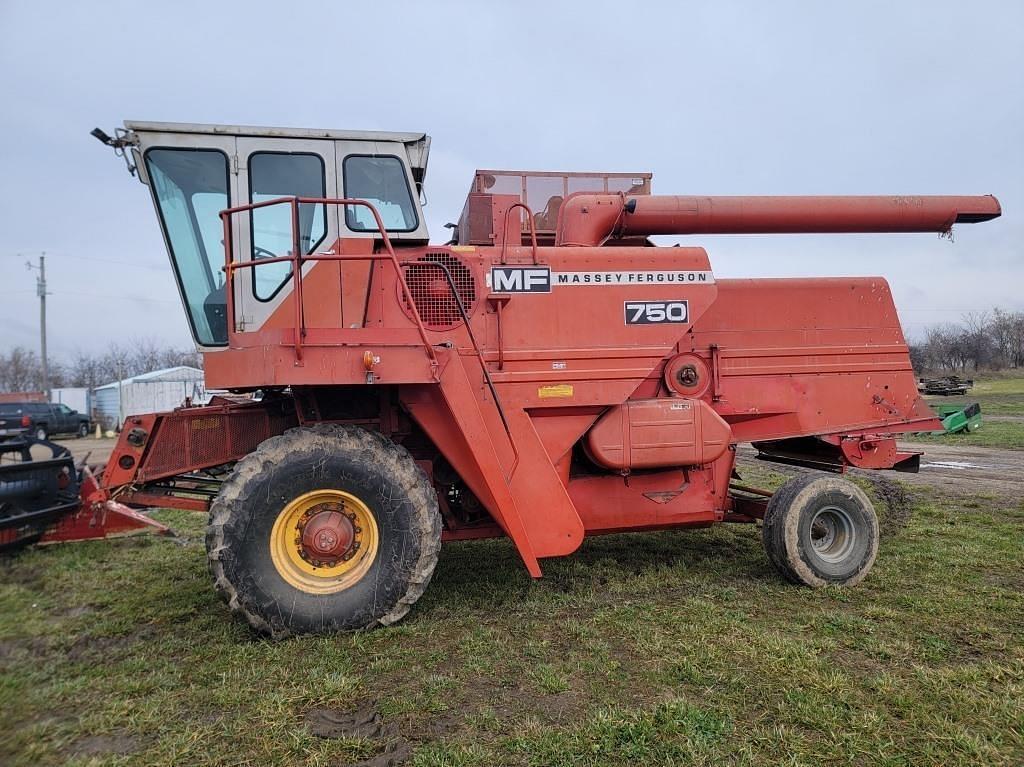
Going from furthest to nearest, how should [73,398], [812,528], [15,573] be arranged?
1. [73,398]
2. [15,573]
3. [812,528]

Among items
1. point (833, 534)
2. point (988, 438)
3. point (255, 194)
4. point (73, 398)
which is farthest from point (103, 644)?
point (73, 398)

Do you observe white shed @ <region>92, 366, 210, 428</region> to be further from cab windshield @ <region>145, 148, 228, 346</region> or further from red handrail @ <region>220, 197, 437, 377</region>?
red handrail @ <region>220, 197, 437, 377</region>

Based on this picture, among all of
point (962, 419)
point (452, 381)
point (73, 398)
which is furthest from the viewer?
point (73, 398)

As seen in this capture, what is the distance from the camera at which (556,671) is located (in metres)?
3.58

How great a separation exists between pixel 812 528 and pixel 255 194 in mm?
5177

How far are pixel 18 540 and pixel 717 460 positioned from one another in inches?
230

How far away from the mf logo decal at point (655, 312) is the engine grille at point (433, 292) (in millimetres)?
1319

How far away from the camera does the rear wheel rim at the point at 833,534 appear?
5.14m

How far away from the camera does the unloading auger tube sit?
5.46 metres

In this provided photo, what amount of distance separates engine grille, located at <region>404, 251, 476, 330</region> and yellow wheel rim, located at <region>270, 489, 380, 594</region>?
1412mm

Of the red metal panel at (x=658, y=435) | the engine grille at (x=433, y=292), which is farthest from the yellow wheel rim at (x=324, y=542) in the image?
the red metal panel at (x=658, y=435)

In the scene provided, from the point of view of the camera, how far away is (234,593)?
3873mm

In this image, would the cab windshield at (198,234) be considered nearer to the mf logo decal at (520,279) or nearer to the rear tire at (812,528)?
the mf logo decal at (520,279)

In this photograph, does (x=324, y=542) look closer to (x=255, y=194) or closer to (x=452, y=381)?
(x=452, y=381)
